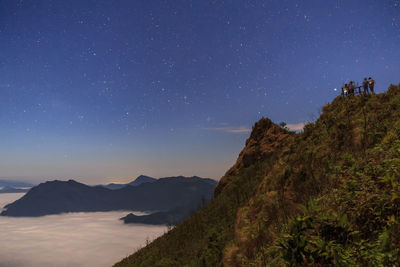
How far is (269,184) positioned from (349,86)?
8.21m

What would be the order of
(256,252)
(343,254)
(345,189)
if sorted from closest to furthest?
(343,254)
(345,189)
(256,252)

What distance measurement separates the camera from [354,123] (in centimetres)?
943

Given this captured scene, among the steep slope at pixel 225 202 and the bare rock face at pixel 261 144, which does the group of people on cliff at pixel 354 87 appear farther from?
the bare rock face at pixel 261 144

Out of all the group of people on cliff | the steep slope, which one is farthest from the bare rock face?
the group of people on cliff

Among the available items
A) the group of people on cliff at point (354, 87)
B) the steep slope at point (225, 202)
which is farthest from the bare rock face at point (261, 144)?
the group of people on cliff at point (354, 87)

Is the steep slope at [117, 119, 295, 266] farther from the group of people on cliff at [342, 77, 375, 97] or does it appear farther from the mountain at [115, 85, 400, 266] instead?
the group of people on cliff at [342, 77, 375, 97]

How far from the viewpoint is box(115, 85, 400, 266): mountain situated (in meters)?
3.82

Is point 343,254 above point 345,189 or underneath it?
underneath

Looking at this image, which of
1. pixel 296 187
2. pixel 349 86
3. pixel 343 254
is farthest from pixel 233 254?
pixel 349 86

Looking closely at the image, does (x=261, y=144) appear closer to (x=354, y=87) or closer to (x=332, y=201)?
(x=354, y=87)

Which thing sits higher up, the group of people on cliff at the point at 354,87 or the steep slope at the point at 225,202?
the group of people on cliff at the point at 354,87

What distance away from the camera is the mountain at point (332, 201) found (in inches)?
150

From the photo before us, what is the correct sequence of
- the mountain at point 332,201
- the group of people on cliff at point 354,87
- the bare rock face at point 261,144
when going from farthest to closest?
the bare rock face at point 261,144 < the group of people on cliff at point 354,87 < the mountain at point 332,201

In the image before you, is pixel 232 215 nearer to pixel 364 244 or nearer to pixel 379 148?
pixel 379 148
